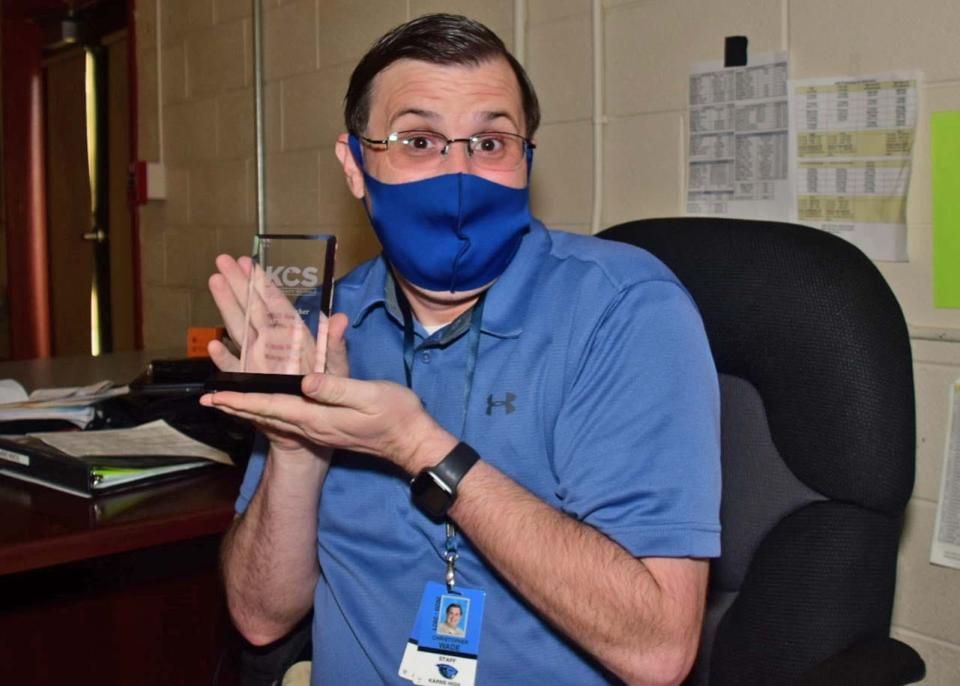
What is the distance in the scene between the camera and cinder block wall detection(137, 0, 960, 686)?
5.20 feet

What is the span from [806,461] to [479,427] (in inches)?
14.6

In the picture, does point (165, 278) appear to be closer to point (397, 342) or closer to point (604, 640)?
point (397, 342)

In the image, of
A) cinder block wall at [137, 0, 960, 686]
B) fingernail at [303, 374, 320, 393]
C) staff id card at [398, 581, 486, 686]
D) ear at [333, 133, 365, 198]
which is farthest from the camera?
cinder block wall at [137, 0, 960, 686]

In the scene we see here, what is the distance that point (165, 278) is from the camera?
3.63 meters

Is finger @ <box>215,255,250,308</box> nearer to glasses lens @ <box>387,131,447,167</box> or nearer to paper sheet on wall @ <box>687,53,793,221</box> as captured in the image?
glasses lens @ <box>387,131,447,167</box>

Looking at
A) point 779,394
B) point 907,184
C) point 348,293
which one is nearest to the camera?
point 779,394

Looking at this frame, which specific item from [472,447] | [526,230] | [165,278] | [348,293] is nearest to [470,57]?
[526,230]

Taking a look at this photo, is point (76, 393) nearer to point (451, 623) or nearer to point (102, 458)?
point (102, 458)

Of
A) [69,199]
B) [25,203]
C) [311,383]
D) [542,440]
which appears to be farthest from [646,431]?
[69,199]

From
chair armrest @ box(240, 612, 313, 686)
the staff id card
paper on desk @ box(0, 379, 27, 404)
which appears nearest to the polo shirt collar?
the staff id card

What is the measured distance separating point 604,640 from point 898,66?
3.35 ft

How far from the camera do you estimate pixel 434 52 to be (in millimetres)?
1308

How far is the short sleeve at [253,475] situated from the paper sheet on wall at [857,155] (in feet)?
3.11

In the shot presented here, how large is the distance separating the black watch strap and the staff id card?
6.5 inches
